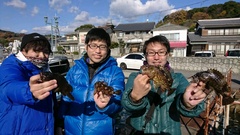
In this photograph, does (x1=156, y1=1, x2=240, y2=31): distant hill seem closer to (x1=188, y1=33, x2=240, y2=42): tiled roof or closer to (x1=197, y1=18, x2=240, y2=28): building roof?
(x1=197, y1=18, x2=240, y2=28): building roof

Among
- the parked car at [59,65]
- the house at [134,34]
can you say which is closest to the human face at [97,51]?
the parked car at [59,65]

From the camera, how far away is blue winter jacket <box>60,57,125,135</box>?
2.54 meters

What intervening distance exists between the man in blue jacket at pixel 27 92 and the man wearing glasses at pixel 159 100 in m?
0.96

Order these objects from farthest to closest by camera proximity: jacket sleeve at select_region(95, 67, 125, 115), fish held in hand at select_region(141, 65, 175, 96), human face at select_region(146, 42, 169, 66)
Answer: human face at select_region(146, 42, 169, 66), jacket sleeve at select_region(95, 67, 125, 115), fish held in hand at select_region(141, 65, 175, 96)

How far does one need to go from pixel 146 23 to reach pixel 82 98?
4702cm

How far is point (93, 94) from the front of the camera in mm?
2557

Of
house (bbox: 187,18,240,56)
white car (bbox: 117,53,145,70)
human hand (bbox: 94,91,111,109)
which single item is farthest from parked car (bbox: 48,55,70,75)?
house (bbox: 187,18,240,56)

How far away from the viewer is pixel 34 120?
2.32 m

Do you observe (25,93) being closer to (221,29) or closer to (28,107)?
(28,107)

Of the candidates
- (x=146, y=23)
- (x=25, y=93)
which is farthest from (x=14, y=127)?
(x=146, y=23)

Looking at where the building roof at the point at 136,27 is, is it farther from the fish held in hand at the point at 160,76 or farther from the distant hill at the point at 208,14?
the fish held in hand at the point at 160,76

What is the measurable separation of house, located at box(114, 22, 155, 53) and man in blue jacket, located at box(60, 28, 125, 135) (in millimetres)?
38879

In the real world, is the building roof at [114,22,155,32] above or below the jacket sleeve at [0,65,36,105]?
above

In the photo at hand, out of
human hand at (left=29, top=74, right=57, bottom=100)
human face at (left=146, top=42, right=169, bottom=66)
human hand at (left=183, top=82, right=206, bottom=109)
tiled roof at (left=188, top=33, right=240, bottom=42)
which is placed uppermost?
tiled roof at (left=188, top=33, right=240, bottom=42)
